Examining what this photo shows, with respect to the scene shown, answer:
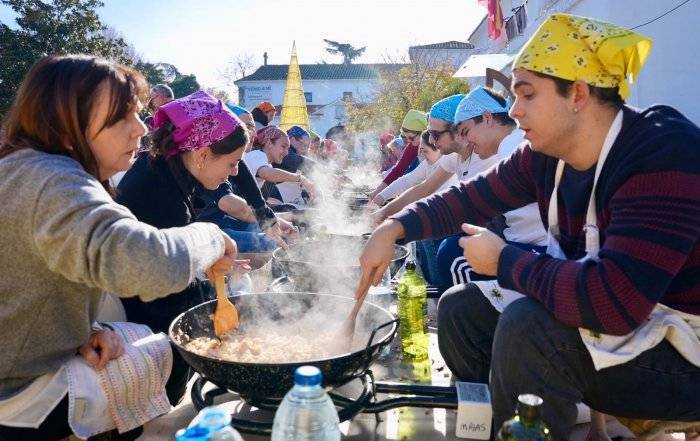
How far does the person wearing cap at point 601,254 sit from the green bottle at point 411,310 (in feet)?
4.04

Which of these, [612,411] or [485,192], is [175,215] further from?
[612,411]

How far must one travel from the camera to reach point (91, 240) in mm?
1500

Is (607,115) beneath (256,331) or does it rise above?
above

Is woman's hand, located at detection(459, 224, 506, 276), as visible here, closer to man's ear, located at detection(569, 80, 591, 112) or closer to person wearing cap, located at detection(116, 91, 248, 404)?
man's ear, located at detection(569, 80, 591, 112)

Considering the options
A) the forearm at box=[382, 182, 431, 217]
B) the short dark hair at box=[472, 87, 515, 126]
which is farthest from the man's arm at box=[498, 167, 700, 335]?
the forearm at box=[382, 182, 431, 217]

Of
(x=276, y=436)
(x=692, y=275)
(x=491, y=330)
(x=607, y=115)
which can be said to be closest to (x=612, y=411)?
(x=692, y=275)

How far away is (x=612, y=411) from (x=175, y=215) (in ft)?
7.21

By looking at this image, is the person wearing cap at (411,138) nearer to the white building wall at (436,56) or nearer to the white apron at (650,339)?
the white apron at (650,339)

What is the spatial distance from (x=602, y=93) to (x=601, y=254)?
64cm

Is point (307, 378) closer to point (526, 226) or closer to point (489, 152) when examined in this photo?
point (526, 226)

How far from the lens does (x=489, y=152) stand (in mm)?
4250

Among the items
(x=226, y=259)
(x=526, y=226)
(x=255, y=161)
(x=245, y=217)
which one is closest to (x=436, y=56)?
(x=255, y=161)

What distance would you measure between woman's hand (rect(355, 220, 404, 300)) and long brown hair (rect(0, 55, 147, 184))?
1.20 meters

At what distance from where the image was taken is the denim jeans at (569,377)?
1741mm
